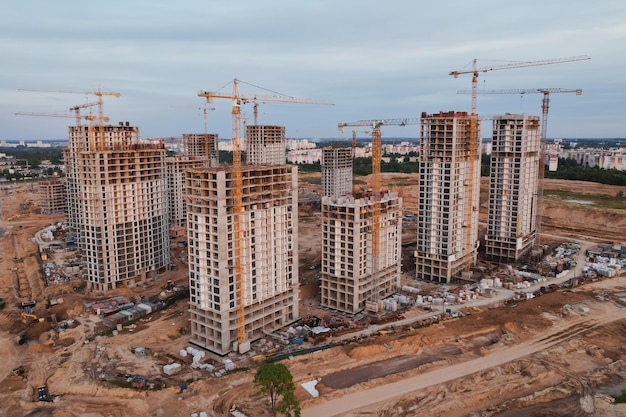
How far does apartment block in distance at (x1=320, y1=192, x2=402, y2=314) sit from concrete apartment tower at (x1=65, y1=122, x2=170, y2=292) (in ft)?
91.9

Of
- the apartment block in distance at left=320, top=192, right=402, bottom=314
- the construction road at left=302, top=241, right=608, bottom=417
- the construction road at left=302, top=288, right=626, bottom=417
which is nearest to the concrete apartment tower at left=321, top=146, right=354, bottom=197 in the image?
the apartment block in distance at left=320, top=192, right=402, bottom=314

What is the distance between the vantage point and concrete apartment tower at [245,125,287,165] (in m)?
128

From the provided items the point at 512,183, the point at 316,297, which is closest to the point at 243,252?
the point at 316,297

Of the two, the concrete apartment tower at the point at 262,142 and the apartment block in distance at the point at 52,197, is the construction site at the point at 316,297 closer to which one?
the apartment block in distance at the point at 52,197

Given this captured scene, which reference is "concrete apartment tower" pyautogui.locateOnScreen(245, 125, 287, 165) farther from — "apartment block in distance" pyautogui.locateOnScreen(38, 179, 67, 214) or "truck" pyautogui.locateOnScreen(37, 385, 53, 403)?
"truck" pyautogui.locateOnScreen(37, 385, 53, 403)

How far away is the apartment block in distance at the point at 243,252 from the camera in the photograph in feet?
149

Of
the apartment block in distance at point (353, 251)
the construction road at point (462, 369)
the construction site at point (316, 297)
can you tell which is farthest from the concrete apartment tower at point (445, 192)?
the construction road at point (462, 369)

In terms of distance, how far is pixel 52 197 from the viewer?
12162cm

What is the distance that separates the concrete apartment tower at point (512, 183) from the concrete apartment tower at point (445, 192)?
8.38 metres

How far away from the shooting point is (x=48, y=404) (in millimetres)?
38750

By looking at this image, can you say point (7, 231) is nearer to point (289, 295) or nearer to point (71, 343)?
point (71, 343)

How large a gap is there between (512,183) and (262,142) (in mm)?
72346

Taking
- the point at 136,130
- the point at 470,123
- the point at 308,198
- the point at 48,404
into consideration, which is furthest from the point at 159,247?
the point at 308,198

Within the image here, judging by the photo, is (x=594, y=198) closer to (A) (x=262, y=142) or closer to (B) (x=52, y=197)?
(A) (x=262, y=142)
